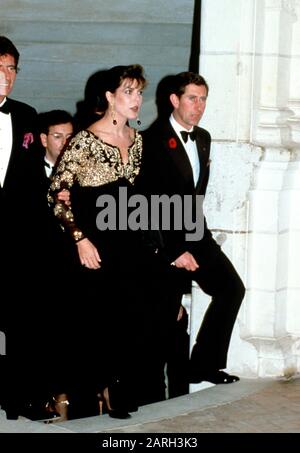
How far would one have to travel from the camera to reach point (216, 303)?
7.92 meters

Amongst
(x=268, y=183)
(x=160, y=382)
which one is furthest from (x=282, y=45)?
(x=160, y=382)

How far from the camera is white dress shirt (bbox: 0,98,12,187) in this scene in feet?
23.7

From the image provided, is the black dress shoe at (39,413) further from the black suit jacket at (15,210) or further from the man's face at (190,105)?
the man's face at (190,105)

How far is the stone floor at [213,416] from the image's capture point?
6.92 m

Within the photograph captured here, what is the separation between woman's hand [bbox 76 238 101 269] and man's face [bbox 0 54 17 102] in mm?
942

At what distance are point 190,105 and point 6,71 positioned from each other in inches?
47.9

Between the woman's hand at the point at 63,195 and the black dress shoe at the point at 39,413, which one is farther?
the woman's hand at the point at 63,195

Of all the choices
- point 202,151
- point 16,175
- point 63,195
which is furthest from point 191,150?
point 16,175

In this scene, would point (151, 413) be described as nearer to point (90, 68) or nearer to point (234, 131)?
point (234, 131)

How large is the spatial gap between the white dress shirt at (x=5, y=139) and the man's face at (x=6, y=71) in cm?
11

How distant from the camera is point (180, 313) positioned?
8.16 m

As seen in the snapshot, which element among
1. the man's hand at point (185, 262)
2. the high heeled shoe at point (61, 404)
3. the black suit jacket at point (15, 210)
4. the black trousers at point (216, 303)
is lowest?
the high heeled shoe at point (61, 404)

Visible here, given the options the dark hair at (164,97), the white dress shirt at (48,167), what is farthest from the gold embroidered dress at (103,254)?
the dark hair at (164,97)

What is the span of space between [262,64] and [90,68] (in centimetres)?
186
